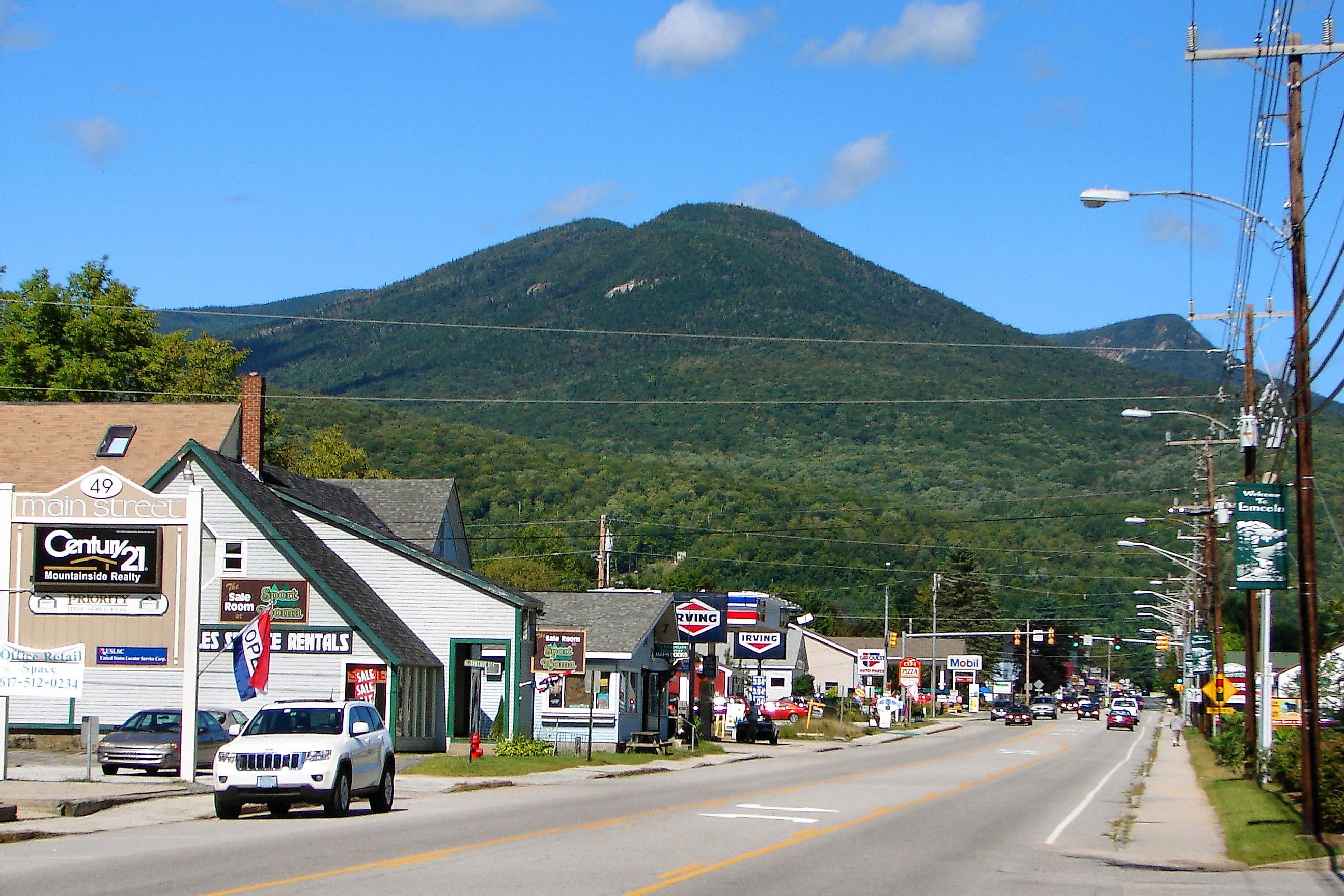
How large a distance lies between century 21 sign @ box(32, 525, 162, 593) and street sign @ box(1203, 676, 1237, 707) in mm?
34651

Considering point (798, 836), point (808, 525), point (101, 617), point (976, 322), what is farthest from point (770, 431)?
point (798, 836)

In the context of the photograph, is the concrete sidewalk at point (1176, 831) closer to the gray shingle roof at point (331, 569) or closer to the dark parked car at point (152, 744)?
the dark parked car at point (152, 744)

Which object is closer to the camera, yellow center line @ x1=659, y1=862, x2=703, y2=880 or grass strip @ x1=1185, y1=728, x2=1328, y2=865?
yellow center line @ x1=659, y1=862, x2=703, y2=880

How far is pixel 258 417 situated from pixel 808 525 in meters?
70.0

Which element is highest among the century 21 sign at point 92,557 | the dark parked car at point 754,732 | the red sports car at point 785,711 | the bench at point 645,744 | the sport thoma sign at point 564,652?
the century 21 sign at point 92,557

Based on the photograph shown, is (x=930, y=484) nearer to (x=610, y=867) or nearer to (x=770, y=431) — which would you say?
(x=770, y=431)

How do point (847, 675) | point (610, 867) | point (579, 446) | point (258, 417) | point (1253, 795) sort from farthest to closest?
1. point (579, 446)
2. point (847, 675)
3. point (258, 417)
4. point (1253, 795)
5. point (610, 867)

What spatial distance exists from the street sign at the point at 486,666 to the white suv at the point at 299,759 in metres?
21.0

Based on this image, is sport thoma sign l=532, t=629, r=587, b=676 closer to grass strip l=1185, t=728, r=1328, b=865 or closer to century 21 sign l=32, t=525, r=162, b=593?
century 21 sign l=32, t=525, r=162, b=593

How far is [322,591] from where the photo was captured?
37625mm

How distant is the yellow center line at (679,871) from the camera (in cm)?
1502

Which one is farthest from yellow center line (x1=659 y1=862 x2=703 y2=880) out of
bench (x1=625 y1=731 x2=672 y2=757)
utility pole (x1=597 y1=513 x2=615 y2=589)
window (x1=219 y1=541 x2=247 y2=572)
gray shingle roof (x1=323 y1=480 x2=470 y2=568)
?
utility pole (x1=597 y1=513 x2=615 y2=589)

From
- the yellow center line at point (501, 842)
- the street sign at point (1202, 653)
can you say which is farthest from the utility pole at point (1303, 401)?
the street sign at point (1202, 653)

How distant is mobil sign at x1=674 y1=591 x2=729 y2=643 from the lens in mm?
51188
